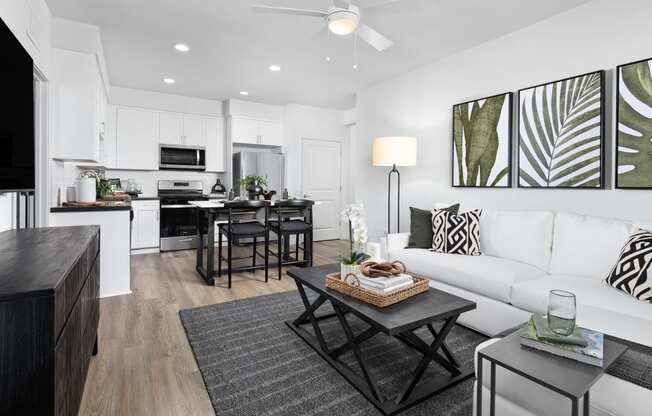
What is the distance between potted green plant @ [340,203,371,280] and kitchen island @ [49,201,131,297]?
7.62 feet

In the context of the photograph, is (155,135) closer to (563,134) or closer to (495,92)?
(495,92)

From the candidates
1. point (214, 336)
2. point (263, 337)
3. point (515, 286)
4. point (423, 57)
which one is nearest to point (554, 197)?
point (515, 286)

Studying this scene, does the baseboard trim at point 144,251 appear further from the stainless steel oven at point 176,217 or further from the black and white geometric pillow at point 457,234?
the black and white geometric pillow at point 457,234

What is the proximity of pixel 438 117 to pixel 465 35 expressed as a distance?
2.99 ft

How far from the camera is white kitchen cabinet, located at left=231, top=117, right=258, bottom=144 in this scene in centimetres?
577

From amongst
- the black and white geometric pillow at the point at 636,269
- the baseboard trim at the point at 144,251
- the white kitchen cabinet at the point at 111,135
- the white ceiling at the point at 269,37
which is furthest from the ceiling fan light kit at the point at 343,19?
the baseboard trim at the point at 144,251

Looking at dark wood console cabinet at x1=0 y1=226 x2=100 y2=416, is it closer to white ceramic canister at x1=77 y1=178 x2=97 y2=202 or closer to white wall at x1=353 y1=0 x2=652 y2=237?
white ceramic canister at x1=77 y1=178 x2=97 y2=202

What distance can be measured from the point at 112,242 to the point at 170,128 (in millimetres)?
2872

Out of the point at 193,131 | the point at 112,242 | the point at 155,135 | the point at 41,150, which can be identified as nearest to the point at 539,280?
the point at 112,242

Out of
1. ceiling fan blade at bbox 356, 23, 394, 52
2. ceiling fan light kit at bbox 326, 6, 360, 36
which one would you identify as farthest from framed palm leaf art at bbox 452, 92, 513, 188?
ceiling fan light kit at bbox 326, 6, 360, 36

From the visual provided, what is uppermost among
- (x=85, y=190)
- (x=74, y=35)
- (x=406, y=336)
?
(x=74, y=35)

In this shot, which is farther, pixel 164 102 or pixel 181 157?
pixel 181 157

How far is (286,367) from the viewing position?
2008 millimetres

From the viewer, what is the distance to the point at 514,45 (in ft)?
10.5
